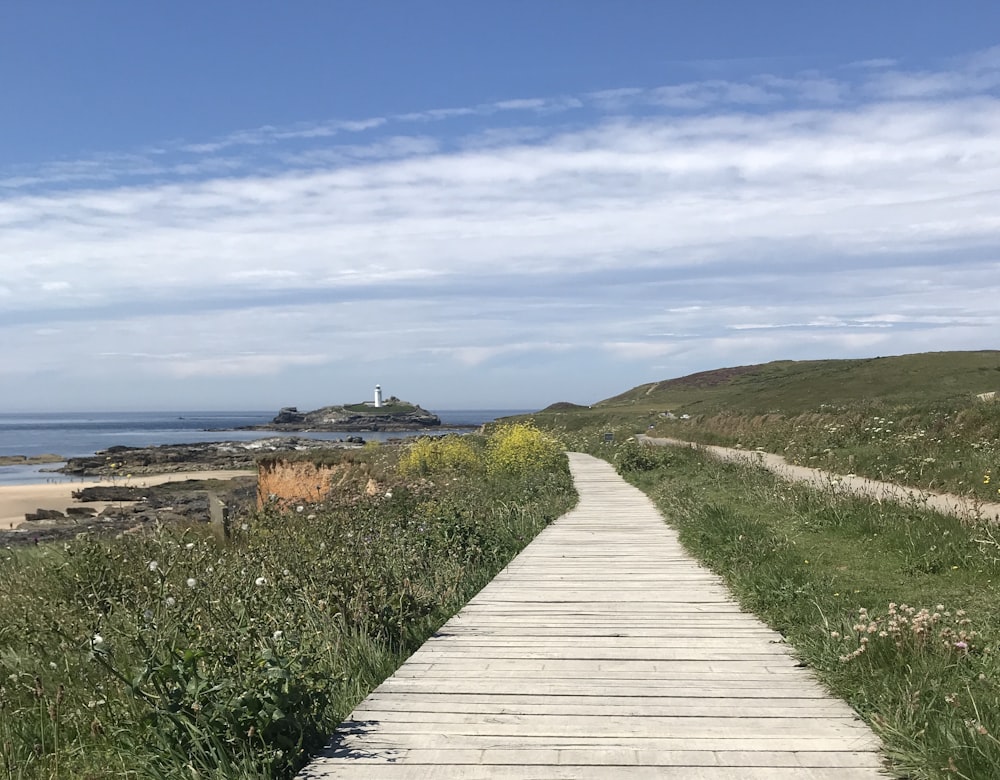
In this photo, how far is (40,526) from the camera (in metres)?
24.0

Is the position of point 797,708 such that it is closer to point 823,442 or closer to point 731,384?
point 823,442

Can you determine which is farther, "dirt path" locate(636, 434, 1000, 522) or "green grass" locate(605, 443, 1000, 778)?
"dirt path" locate(636, 434, 1000, 522)

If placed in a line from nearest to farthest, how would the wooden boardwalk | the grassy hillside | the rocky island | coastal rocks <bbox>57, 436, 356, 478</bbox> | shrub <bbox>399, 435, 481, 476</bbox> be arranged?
the wooden boardwalk → shrub <bbox>399, 435, 481, 476</bbox> → the grassy hillside → coastal rocks <bbox>57, 436, 356, 478</bbox> → the rocky island

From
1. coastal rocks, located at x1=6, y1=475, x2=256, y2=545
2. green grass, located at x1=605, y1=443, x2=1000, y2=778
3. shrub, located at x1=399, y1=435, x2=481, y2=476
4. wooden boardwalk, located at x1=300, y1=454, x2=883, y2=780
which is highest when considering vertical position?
shrub, located at x1=399, y1=435, x2=481, y2=476

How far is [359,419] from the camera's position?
435 feet

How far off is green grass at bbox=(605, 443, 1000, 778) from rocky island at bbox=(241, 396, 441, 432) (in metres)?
109

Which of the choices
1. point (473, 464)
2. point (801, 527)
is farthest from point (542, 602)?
point (473, 464)

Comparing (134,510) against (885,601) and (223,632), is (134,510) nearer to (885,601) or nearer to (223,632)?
(223,632)

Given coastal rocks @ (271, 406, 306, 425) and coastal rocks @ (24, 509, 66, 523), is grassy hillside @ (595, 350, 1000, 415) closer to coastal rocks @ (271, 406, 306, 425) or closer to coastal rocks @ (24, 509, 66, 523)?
coastal rocks @ (24, 509, 66, 523)

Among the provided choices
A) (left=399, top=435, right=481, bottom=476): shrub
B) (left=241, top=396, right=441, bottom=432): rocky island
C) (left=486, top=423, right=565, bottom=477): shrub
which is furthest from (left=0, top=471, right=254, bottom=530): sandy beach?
(left=241, top=396, right=441, bottom=432): rocky island

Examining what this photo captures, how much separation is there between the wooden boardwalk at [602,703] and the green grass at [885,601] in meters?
0.19

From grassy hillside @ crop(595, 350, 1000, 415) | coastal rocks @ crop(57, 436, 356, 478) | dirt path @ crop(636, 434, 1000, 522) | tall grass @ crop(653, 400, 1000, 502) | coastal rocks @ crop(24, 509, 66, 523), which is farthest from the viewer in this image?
coastal rocks @ crop(57, 436, 356, 478)

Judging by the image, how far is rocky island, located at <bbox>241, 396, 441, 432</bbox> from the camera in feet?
415

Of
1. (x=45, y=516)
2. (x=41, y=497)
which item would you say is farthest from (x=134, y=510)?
(x=41, y=497)
